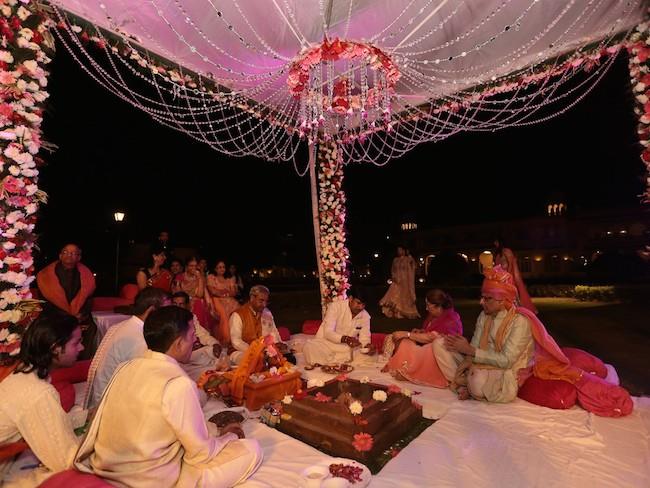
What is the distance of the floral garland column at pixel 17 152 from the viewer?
3859 millimetres

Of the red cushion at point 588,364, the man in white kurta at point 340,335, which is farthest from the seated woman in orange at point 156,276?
the red cushion at point 588,364

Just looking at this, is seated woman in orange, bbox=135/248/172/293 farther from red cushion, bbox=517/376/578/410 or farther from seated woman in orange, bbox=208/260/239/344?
red cushion, bbox=517/376/578/410

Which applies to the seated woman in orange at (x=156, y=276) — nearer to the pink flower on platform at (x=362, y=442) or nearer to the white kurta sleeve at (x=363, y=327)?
the white kurta sleeve at (x=363, y=327)

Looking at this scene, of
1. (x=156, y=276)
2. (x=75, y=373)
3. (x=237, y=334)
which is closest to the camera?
(x=75, y=373)

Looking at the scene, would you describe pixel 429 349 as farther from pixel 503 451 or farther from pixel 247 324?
pixel 247 324

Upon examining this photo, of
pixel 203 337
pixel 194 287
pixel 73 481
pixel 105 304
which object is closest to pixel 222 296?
pixel 194 287

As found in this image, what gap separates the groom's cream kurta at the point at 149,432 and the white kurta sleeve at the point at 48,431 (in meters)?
0.15

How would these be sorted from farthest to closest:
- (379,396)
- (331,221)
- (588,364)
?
(331,221) < (588,364) < (379,396)

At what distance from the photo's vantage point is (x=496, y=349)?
14.5ft

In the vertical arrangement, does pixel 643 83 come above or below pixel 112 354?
above

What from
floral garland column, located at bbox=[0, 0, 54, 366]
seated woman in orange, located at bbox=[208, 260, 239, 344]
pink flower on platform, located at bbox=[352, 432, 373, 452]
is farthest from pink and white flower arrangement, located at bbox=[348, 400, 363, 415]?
seated woman in orange, located at bbox=[208, 260, 239, 344]

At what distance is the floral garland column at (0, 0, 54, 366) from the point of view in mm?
3859

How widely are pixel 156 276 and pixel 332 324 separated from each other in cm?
375

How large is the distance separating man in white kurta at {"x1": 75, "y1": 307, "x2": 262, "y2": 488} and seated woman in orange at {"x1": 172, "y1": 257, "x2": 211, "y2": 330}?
15.6 feet
